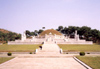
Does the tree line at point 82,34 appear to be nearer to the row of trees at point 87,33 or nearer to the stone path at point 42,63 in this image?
the row of trees at point 87,33

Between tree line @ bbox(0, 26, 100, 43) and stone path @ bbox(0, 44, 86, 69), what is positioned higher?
tree line @ bbox(0, 26, 100, 43)

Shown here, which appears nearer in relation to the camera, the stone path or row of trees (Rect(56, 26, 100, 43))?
the stone path

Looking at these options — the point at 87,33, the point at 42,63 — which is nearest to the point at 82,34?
the point at 87,33

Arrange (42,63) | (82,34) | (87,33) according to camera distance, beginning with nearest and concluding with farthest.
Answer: (42,63) → (87,33) → (82,34)

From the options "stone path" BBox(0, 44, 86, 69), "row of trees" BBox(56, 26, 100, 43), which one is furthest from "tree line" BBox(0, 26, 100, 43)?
"stone path" BBox(0, 44, 86, 69)

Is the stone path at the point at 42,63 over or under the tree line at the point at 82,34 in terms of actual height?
under

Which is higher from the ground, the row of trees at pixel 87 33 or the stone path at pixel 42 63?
the row of trees at pixel 87 33

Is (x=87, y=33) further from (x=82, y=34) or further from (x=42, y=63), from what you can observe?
(x=42, y=63)

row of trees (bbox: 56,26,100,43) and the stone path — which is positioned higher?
row of trees (bbox: 56,26,100,43)

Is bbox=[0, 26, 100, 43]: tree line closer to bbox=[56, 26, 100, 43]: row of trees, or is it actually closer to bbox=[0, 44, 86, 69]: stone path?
bbox=[56, 26, 100, 43]: row of trees

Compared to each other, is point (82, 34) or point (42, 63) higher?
point (82, 34)

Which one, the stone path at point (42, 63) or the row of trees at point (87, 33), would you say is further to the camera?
the row of trees at point (87, 33)

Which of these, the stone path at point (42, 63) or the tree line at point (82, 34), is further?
the tree line at point (82, 34)

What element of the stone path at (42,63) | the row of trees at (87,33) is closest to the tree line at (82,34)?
the row of trees at (87,33)
